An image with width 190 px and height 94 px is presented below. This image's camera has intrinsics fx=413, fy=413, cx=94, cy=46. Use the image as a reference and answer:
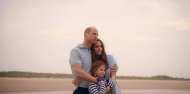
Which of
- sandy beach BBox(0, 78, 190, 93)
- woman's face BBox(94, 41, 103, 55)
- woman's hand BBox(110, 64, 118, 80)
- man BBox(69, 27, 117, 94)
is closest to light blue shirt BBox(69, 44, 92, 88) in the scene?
man BBox(69, 27, 117, 94)

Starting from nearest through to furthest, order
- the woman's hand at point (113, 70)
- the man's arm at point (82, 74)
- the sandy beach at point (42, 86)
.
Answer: the man's arm at point (82, 74)
the woman's hand at point (113, 70)
the sandy beach at point (42, 86)

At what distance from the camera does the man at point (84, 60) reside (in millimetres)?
4516

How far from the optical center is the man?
452cm

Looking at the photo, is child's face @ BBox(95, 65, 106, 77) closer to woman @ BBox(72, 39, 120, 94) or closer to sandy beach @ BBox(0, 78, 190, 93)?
woman @ BBox(72, 39, 120, 94)

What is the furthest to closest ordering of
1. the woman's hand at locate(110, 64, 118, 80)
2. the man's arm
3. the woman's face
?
the woman's hand at locate(110, 64, 118, 80), the woman's face, the man's arm

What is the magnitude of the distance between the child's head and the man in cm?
6

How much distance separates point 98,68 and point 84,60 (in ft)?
0.60

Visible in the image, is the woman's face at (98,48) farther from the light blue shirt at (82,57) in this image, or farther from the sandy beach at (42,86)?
the sandy beach at (42,86)

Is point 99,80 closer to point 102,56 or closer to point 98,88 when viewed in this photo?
point 98,88

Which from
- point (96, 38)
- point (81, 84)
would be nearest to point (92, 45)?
point (96, 38)

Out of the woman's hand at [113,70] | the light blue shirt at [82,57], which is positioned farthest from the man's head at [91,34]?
the woman's hand at [113,70]

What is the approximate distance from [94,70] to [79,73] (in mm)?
229

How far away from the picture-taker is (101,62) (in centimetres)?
461

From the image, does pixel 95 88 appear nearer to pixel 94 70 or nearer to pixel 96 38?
pixel 94 70
